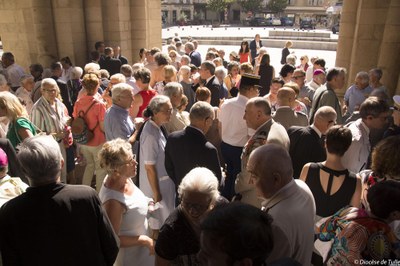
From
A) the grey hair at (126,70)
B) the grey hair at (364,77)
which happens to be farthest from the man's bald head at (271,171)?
the grey hair at (126,70)

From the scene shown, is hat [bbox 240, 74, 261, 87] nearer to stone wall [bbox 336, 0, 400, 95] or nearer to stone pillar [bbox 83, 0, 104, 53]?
stone wall [bbox 336, 0, 400, 95]

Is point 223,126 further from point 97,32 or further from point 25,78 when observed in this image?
point 97,32

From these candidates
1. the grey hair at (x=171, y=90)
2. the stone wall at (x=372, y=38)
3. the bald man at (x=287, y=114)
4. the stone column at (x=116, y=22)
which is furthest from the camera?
the stone column at (x=116, y=22)

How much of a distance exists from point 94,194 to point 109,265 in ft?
1.82

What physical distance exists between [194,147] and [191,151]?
0.05m

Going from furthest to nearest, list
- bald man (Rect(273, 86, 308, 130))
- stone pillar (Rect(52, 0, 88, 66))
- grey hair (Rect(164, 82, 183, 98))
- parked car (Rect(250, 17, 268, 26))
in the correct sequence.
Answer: parked car (Rect(250, 17, 268, 26)) → stone pillar (Rect(52, 0, 88, 66)) → bald man (Rect(273, 86, 308, 130)) → grey hair (Rect(164, 82, 183, 98))

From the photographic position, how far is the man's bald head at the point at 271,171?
6.97 feet

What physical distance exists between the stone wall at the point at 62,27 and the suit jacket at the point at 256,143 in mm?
6839

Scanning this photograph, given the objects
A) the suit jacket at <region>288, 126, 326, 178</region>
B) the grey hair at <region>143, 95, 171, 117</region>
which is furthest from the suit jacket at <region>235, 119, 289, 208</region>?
Result: the grey hair at <region>143, 95, 171, 117</region>

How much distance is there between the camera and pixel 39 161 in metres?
1.99

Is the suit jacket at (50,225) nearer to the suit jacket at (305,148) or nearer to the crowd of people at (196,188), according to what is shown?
the crowd of people at (196,188)

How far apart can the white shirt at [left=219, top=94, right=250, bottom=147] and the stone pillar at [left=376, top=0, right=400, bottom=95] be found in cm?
399

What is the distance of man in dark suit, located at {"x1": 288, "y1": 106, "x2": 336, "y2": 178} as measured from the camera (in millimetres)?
3447

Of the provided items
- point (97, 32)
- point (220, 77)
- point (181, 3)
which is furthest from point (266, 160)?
point (181, 3)
